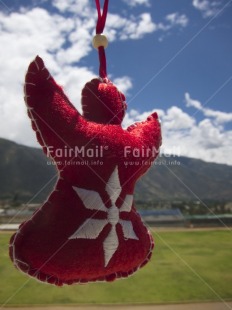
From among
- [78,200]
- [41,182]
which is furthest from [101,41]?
[41,182]

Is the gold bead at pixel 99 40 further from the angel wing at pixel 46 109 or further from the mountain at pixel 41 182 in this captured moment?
the mountain at pixel 41 182

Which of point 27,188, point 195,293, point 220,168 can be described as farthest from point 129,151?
point 220,168

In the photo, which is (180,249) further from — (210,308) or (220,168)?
(220,168)

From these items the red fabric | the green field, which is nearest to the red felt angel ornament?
the red fabric

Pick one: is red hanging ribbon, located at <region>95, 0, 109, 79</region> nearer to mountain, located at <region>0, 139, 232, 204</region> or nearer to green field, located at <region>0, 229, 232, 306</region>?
green field, located at <region>0, 229, 232, 306</region>

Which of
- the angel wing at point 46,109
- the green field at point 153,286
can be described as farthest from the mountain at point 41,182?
the angel wing at point 46,109

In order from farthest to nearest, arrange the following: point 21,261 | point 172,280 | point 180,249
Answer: point 180,249 → point 172,280 → point 21,261
